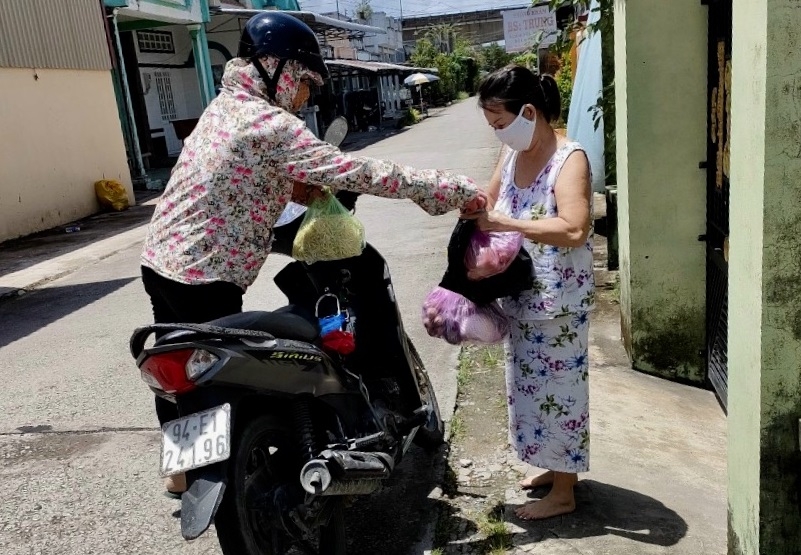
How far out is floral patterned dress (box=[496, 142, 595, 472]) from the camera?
2.86m

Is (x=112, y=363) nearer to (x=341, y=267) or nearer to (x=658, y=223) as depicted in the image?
(x=341, y=267)

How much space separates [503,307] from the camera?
10.00ft

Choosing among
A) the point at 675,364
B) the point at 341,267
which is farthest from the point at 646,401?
the point at 341,267

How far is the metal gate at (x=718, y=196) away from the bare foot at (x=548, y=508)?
157cm

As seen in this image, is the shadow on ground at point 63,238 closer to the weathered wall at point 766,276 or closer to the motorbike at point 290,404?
the motorbike at point 290,404

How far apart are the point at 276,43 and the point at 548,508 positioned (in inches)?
78.2

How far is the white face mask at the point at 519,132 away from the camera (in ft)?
9.17

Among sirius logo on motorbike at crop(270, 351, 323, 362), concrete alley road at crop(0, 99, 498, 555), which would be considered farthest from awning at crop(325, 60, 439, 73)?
sirius logo on motorbike at crop(270, 351, 323, 362)

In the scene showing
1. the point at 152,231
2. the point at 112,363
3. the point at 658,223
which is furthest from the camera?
the point at 112,363

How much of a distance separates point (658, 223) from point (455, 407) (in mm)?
1549

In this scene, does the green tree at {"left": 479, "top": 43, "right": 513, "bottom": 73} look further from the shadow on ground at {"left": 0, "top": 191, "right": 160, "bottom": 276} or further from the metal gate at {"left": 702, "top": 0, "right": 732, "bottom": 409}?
the metal gate at {"left": 702, "top": 0, "right": 732, "bottom": 409}

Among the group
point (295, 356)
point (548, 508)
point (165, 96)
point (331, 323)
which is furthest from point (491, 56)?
point (295, 356)

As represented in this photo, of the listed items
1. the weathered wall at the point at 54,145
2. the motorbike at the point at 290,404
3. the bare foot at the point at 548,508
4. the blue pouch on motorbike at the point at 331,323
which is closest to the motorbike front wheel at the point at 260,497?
the motorbike at the point at 290,404

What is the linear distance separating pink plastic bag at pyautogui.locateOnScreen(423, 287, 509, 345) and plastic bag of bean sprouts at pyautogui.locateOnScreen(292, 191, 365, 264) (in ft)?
1.27
